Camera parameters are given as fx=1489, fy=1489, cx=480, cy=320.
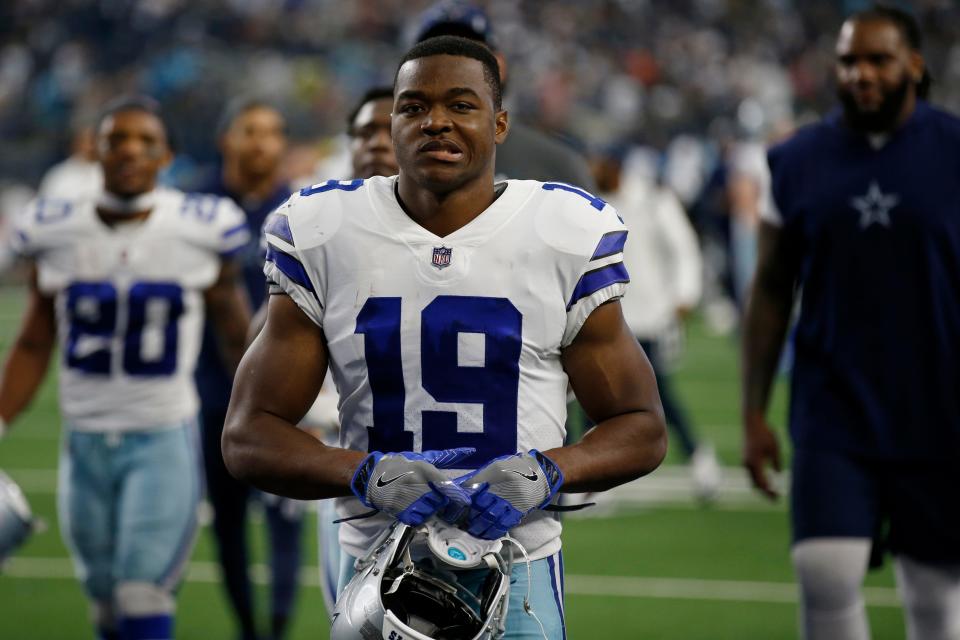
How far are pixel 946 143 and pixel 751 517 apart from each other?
412cm

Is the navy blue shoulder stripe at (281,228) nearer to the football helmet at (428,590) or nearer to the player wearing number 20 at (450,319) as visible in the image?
the player wearing number 20 at (450,319)

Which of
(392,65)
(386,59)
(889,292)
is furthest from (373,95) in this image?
(386,59)

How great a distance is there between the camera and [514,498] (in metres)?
2.47

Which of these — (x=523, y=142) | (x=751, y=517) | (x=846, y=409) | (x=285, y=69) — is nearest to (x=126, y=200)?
(x=523, y=142)

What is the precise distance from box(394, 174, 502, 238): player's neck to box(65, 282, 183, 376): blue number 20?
216 centimetres

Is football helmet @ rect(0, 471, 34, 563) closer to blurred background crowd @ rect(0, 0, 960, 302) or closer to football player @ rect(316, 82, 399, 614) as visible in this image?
football player @ rect(316, 82, 399, 614)

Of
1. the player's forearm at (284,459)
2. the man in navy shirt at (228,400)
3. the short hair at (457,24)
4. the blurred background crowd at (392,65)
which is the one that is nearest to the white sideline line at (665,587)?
the man in navy shirt at (228,400)

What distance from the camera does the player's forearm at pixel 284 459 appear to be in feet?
8.45

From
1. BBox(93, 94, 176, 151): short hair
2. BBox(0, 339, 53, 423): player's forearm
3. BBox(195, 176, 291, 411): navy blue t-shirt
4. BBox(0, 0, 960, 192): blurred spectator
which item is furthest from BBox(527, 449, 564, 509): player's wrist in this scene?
BBox(0, 0, 960, 192): blurred spectator

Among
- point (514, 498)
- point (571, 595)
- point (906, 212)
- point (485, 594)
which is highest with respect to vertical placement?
point (906, 212)

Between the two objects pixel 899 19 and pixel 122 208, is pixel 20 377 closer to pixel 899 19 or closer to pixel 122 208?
pixel 122 208

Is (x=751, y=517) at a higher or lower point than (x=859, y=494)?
lower

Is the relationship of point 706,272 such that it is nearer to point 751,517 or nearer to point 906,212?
point 751,517

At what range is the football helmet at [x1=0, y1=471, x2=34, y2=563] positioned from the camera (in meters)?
3.91
